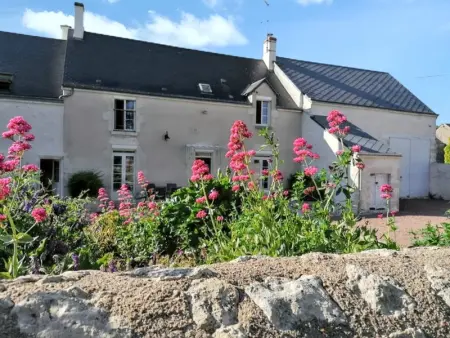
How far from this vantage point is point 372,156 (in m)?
15.4

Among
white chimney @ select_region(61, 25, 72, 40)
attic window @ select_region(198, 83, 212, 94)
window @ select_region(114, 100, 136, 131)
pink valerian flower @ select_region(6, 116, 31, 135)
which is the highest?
white chimney @ select_region(61, 25, 72, 40)

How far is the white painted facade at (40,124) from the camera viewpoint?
578 inches

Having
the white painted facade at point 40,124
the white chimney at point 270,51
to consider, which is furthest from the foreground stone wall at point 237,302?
the white chimney at point 270,51

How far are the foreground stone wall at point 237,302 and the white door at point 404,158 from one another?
20.3m

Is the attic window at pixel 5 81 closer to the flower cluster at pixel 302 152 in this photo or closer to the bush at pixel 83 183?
the bush at pixel 83 183

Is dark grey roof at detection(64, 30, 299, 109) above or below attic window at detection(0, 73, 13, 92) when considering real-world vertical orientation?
above

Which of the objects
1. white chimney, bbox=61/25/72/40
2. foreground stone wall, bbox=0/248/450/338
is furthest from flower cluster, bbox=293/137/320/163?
white chimney, bbox=61/25/72/40

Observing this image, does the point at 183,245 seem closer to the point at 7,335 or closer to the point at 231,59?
the point at 7,335

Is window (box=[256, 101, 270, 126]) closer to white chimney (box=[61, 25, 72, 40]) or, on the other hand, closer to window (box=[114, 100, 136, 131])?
window (box=[114, 100, 136, 131])

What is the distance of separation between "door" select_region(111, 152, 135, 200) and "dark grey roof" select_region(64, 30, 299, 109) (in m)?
2.54

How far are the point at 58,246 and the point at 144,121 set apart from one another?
44.3 feet

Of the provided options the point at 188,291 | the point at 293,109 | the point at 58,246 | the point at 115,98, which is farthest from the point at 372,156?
the point at 188,291

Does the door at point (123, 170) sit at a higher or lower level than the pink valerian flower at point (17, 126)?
lower

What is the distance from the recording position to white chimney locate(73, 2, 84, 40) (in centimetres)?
1738
